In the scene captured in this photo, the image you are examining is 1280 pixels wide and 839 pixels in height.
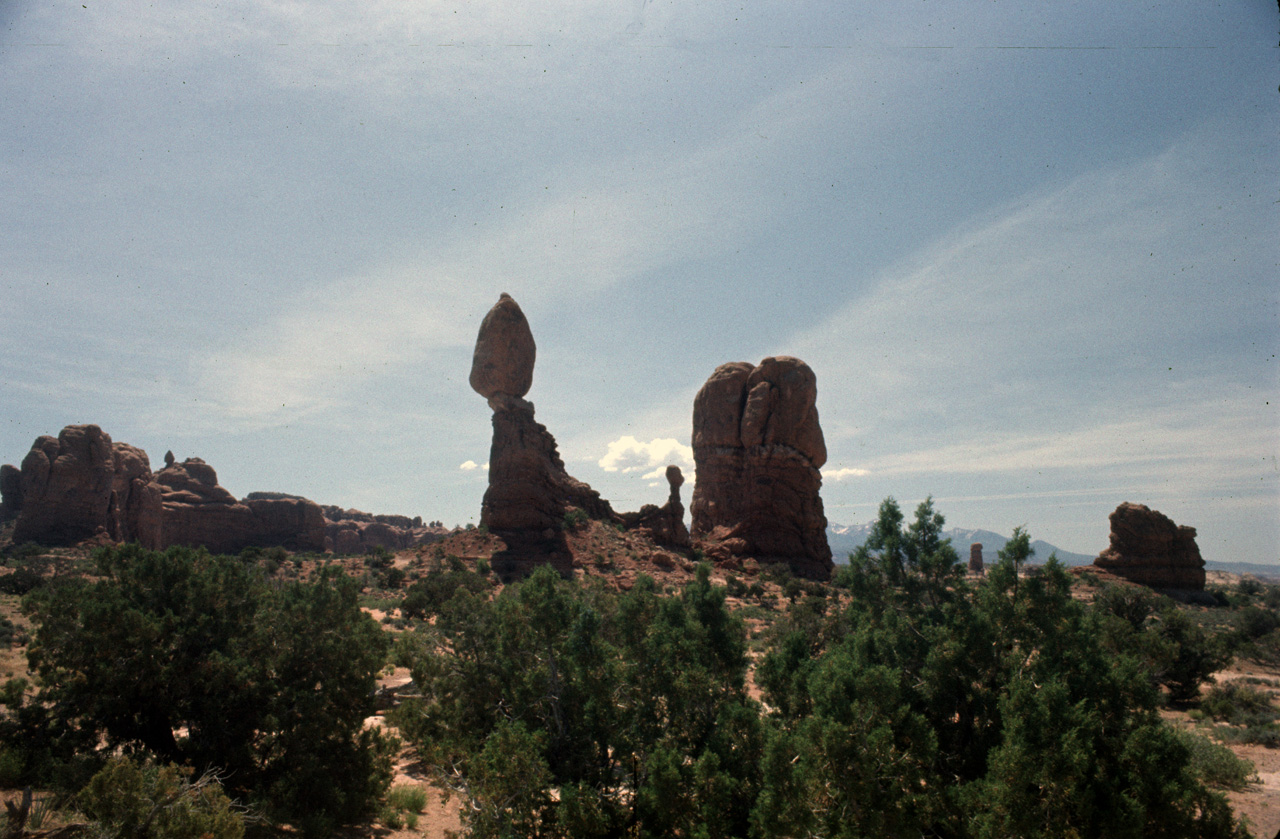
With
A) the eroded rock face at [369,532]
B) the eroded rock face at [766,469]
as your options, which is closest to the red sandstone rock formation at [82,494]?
the eroded rock face at [369,532]

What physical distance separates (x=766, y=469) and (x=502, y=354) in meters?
26.8

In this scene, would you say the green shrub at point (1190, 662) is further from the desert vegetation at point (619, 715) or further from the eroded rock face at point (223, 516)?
the eroded rock face at point (223, 516)

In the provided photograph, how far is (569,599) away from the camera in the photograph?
13719 mm

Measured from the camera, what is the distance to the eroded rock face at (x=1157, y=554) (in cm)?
5219

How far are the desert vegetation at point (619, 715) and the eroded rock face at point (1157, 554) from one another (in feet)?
161

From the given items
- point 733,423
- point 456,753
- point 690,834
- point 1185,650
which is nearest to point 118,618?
point 456,753

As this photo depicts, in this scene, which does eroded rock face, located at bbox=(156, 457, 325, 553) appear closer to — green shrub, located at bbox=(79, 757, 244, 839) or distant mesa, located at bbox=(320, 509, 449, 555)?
distant mesa, located at bbox=(320, 509, 449, 555)

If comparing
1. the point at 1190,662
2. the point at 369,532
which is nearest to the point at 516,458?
the point at 1190,662

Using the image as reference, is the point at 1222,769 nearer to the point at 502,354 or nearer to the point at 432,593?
the point at 432,593

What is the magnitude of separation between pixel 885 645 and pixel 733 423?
46161 mm

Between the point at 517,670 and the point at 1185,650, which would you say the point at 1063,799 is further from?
the point at 1185,650

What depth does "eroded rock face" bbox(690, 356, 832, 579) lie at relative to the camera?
182 feet

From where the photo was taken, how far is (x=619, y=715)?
12.7 m

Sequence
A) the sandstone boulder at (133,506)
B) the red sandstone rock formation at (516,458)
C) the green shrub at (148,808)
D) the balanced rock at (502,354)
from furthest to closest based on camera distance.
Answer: the sandstone boulder at (133,506) → the balanced rock at (502,354) → the red sandstone rock formation at (516,458) → the green shrub at (148,808)
